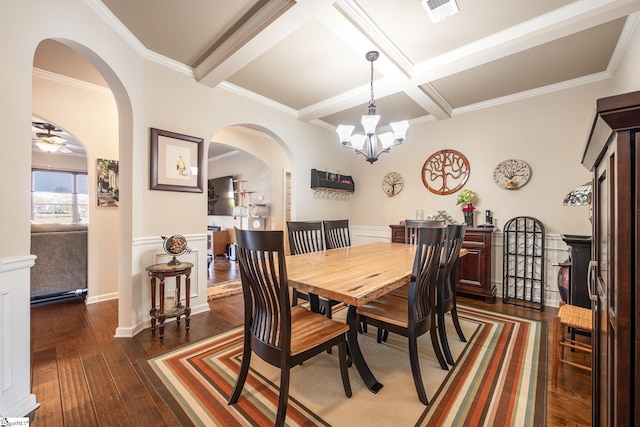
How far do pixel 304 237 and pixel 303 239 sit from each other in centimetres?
3

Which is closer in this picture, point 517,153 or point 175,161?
point 175,161

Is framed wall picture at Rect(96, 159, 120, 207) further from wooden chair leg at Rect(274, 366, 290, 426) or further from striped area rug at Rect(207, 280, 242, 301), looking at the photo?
wooden chair leg at Rect(274, 366, 290, 426)

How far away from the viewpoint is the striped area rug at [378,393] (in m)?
1.49

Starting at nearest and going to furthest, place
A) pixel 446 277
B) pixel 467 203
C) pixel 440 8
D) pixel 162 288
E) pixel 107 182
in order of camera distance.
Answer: pixel 440 8, pixel 446 277, pixel 162 288, pixel 107 182, pixel 467 203

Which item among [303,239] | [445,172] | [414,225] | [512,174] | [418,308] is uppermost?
[445,172]

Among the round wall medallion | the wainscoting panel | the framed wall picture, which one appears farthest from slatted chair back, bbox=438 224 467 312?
the framed wall picture

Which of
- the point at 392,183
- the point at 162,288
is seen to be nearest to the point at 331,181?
the point at 392,183

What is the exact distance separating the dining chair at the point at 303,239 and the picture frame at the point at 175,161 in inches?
46.6

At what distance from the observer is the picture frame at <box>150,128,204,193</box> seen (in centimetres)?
263

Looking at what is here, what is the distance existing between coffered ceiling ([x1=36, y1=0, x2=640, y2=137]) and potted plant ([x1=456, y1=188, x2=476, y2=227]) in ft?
4.19

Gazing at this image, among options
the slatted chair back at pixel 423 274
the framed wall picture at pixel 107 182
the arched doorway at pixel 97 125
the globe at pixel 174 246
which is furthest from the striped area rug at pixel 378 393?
the framed wall picture at pixel 107 182

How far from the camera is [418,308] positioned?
1.74m

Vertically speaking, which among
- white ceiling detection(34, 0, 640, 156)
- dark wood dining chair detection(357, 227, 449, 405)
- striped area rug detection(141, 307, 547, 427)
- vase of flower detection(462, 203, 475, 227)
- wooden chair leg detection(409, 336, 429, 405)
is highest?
white ceiling detection(34, 0, 640, 156)

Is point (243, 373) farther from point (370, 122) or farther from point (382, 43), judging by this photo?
point (382, 43)
